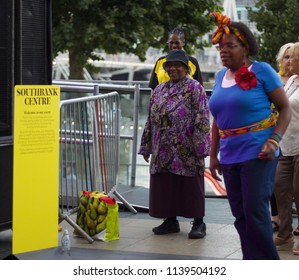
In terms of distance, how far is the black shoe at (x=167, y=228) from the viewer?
870cm

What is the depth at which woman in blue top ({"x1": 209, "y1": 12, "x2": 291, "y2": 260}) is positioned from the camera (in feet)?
20.2

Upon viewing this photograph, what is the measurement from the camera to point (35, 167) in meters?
7.21

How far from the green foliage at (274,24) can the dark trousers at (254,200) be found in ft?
47.7

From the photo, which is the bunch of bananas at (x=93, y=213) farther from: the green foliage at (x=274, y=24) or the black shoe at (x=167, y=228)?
the green foliage at (x=274, y=24)

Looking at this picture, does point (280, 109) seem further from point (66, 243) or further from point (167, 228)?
point (167, 228)

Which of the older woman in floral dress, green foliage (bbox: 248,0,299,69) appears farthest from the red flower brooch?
green foliage (bbox: 248,0,299,69)

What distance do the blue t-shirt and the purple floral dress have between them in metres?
2.11

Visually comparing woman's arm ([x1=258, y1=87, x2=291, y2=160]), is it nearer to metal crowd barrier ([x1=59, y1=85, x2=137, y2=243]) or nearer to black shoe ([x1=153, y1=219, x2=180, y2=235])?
metal crowd barrier ([x1=59, y1=85, x2=137, y2=243])

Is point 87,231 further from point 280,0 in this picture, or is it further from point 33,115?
point 280,0

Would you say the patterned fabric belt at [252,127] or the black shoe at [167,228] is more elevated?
the patterned fabric belt at [252,127]

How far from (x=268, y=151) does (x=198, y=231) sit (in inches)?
103

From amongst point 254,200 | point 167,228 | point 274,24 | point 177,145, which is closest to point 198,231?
point 167,228

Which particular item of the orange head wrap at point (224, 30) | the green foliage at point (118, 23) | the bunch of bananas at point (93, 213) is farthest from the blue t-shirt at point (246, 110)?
the green foliage at point (118, 23)
